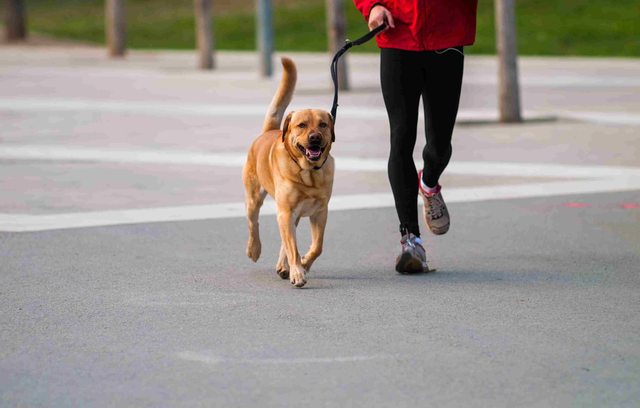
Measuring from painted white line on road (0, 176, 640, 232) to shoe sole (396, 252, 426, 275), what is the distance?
2.35 meters

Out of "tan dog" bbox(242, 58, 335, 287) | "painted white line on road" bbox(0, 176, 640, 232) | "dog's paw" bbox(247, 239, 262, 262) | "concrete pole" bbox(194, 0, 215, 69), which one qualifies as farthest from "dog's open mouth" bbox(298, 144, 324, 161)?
"concrete pole" bbox(194, 0, 215, 69)

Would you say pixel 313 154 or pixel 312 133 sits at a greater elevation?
pixel 312 133

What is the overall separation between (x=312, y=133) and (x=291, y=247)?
60 centimetres

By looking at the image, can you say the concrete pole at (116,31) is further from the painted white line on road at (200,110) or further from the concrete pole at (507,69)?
the concrete pole at (507,69)

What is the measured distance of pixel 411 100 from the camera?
7.71 m

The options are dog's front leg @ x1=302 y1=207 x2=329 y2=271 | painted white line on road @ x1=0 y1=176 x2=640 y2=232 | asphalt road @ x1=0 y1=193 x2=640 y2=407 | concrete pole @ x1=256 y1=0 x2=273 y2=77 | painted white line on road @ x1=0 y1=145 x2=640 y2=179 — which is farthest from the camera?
concrete pole @ x1=256 y1=0 x2=273 y2=77

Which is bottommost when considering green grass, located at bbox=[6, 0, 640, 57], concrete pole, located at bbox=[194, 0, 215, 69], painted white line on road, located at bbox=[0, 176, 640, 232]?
green grass, located at bbox=[6, 0, 640, 57]

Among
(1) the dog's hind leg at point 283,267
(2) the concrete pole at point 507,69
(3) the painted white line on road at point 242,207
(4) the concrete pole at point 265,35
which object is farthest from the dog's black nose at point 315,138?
(4) the concrete pole at point 265,35

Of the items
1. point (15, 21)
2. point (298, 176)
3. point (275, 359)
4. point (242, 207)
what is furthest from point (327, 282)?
point (15, 21)

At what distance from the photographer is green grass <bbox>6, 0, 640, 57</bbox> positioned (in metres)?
31.2

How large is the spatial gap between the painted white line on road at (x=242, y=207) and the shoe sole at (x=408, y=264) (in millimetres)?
2355

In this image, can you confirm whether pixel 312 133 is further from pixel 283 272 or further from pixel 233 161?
pixel 233 161

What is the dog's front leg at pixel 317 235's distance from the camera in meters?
7.39

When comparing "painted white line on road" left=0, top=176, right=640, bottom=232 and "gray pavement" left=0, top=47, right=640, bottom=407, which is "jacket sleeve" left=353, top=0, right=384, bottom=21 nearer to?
"gray pavement" left=0, top=47, right=640, bottom=407
